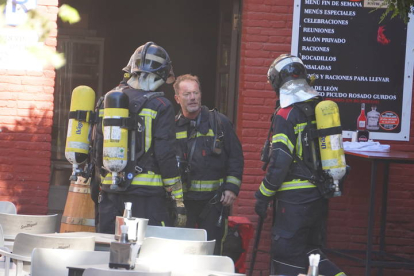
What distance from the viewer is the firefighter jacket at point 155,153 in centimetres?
550

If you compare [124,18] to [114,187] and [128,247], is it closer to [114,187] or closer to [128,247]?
[114,187]

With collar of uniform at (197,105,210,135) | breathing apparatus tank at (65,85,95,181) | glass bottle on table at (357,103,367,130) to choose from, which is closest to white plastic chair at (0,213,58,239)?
breathing apparatus tank at (65,85,95,181)

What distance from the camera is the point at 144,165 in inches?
217

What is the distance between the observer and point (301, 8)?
7.75m

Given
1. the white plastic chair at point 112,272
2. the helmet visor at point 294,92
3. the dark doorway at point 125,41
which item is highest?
the dark doorway at point 125,41

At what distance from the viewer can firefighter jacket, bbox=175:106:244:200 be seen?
20.9 feet

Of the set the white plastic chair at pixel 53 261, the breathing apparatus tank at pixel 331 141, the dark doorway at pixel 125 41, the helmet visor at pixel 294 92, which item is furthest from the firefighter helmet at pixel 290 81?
the dark doorway at pixel 125 41

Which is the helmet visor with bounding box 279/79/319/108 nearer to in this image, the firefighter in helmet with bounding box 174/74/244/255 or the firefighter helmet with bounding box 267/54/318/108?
the firefighter helmet with bounding box 267/54/318/108

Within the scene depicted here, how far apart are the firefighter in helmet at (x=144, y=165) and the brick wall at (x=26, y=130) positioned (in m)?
2.34

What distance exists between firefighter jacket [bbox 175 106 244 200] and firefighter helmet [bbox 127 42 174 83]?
0.80 meters

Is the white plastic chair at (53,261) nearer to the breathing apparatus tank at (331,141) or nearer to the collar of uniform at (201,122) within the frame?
the breathing apparatus tank at (331,141)

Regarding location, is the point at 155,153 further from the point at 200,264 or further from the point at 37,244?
the point at 200,264

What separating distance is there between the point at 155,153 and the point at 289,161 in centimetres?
98

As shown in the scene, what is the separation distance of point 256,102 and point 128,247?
14.8ft
